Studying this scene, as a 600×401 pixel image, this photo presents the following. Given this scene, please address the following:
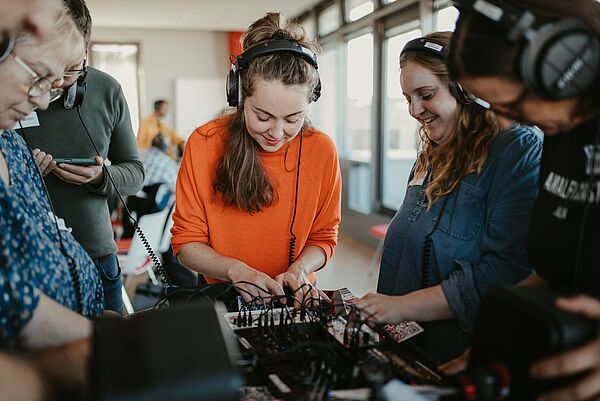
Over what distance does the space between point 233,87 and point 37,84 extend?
0.62 m

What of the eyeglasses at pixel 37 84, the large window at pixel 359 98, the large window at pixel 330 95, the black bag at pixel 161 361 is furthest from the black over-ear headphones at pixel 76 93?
the large window at pixel 330 95

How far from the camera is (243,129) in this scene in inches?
62.1

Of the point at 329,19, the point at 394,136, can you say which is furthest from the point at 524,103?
the point at 329,19

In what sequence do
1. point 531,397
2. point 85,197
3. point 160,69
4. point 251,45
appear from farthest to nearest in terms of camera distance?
point 160,69 → point 85,197 → point 251,45 → point 531,397

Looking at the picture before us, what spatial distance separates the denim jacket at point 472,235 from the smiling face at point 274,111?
1.30 ft

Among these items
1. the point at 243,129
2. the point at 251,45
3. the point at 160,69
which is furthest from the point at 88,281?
the point at 160,69

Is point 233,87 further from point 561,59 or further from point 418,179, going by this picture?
point 561,59

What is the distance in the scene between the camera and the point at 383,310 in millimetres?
1175

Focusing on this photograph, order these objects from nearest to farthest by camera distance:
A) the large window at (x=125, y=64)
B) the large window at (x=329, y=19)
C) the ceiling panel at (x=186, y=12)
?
the large window at (x=329, y=19), the ceiling panel at (x=186, y=12), the large window at (x=125, y=64)

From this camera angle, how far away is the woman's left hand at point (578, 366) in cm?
72

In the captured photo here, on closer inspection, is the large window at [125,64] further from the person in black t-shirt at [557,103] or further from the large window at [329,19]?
the person in black t-shirt at [557,103]

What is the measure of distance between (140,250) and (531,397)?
2.95 metres

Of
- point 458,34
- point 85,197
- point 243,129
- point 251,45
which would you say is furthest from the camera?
point 85,197

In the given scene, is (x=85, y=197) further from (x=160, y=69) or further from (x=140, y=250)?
(x=160, y=69)
